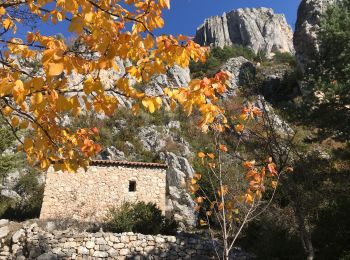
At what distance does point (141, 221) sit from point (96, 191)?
3.15 metres

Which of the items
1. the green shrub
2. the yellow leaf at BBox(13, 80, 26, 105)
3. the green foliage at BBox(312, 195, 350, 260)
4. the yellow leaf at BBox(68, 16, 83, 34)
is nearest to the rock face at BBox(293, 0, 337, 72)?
the green foliage at BBox(312, 195, 350, 260)

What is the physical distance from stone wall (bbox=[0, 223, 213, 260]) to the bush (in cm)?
132

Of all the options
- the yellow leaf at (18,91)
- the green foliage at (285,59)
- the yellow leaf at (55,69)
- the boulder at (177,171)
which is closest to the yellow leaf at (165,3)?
the yellow leaf at (55,69)

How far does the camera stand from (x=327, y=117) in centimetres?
1252

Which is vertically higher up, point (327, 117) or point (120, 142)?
point (120, 142)

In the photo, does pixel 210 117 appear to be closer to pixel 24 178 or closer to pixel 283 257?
pixel 283 257

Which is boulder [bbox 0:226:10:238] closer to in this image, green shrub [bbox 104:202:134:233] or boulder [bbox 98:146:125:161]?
green shrub [bbox 104:202:134:233]

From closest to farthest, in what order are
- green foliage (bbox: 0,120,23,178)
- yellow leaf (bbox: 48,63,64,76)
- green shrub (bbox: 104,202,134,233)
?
1. yellow leaf (bbox: 48,63,64,76)
2. green shrub (bbox: 104,202,134,233)
3. green foliage (bbox: 0,120,23,178)

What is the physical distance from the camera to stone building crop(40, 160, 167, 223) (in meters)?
14.9

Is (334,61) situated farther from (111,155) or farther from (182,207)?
(111,155)

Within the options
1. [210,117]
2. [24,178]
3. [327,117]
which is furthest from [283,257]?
[24,178]

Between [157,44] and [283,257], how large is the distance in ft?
28.7

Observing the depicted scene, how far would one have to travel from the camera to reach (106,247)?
11430 millimetres

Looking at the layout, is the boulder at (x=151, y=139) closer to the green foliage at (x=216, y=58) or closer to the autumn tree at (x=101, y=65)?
the green foliage at (x=216, y=58)
